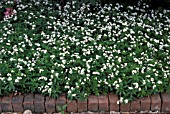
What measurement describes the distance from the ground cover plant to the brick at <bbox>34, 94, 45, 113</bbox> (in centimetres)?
9

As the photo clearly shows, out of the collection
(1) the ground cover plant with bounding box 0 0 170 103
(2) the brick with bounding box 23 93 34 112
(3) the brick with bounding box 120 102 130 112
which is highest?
(1) the ground cover plant with bounding box 0 0 170 103

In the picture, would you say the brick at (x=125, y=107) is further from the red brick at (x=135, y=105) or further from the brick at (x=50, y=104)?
the brick at (x=50, y=104)

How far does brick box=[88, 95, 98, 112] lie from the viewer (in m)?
3.66

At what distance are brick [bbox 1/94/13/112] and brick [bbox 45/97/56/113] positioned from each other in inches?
15.4

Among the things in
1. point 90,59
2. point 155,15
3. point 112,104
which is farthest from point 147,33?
point 112,104

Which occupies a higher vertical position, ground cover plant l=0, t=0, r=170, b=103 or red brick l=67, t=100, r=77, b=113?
ground cover plant l=0, t=0, r=170, b=103

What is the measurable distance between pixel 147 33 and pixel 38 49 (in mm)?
1457

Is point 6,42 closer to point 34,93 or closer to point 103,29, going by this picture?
point 34,93

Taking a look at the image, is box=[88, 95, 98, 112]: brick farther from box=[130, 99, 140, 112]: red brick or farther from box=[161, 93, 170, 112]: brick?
box=[161, 93, 170, 112]: brick

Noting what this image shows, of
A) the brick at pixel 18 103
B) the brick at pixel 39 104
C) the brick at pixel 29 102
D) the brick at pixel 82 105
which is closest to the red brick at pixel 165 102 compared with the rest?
the brick at pixel 82 105

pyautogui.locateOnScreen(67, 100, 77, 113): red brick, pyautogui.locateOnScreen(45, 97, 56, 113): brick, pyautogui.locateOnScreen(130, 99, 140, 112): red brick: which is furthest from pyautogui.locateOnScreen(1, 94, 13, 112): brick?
pyautogui.locateOnScreen(130, 99, 140, 112): red brick

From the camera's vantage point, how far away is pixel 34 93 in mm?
3781

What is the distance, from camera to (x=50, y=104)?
144 inches

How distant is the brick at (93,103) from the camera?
366 centimetres
